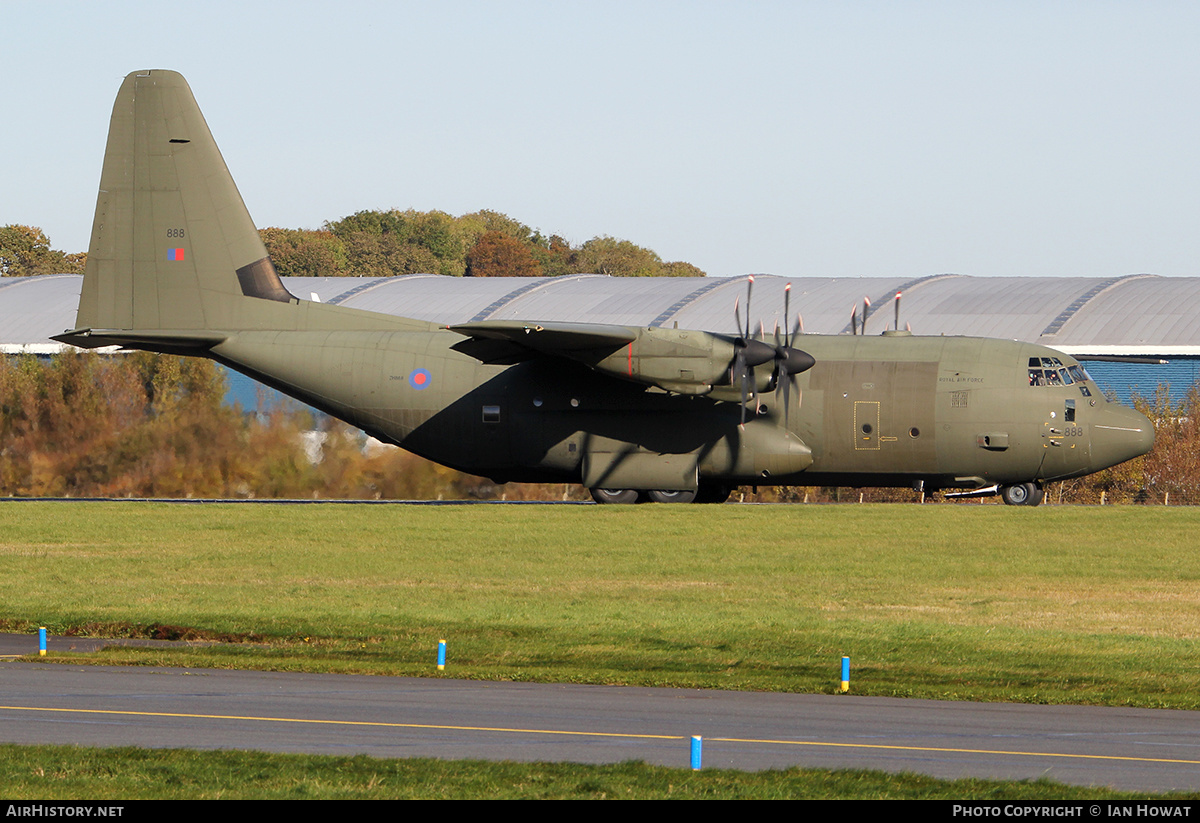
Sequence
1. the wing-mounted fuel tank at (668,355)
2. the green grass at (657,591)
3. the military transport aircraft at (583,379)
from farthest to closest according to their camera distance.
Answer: the military transport aircraft at (583,379) → the wing-mounted fuel tank at (668,355) → the green grass at (657,591)

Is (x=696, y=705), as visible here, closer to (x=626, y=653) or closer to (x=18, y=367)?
(x=626, y=653)

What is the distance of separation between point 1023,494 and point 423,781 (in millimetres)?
28956

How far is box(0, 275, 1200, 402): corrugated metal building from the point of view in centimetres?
5719

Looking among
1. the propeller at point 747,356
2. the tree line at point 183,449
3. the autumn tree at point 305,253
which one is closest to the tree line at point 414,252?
the autumn tree at point 305,253

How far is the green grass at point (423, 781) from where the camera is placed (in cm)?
1096

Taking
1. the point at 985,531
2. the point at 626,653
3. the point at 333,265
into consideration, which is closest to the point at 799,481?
the point at 985,531

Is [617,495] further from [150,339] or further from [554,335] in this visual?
[150,339]

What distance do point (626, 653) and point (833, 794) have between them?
30.0 ft

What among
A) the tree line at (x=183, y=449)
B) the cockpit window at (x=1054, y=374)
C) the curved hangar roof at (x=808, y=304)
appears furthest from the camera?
the curved hangar roof at (x=808, y=304)

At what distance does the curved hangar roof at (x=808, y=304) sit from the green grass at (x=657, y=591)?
23075 mm

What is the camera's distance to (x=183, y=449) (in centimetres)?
4234

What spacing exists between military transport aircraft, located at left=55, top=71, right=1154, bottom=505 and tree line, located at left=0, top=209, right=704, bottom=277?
7742 cm

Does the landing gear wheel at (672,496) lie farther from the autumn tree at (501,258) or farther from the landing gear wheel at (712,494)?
the autumn tree at (501,258)

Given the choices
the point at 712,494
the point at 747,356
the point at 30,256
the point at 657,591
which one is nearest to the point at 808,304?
the point at 712,494
